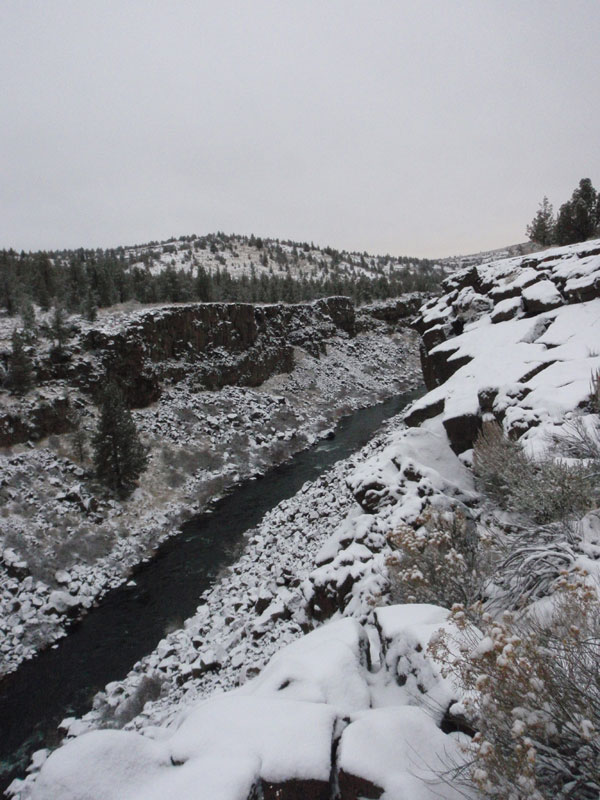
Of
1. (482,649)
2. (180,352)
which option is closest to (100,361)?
(180,352)

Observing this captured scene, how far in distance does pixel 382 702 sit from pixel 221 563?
14.8 metres

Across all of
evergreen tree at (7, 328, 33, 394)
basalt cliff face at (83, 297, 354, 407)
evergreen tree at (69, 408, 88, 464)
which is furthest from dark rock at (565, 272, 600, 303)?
evergreen tree at (7, 328, 33, 394)

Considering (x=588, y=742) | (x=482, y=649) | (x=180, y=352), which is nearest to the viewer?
(x=588, y=742)

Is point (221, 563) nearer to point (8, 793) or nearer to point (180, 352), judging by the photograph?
point (8, 793)

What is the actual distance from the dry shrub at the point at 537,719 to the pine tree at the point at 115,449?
23968mm

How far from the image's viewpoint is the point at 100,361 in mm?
30969

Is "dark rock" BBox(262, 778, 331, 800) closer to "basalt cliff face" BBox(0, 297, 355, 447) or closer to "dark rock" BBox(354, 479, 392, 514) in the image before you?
"dark rock" BBox(354, 479, 392, 514)

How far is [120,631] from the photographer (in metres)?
14.9

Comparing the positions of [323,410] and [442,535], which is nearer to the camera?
[442,535]

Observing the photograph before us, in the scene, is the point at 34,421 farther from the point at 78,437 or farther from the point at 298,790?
the point at 298,790

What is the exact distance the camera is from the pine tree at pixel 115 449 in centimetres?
2364

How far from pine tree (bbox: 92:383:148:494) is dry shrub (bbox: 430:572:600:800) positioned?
78.6 ft

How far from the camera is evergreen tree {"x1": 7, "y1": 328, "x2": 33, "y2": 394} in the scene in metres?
25.4

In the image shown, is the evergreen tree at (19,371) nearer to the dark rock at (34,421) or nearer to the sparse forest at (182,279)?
the dark rock at (34,421)
